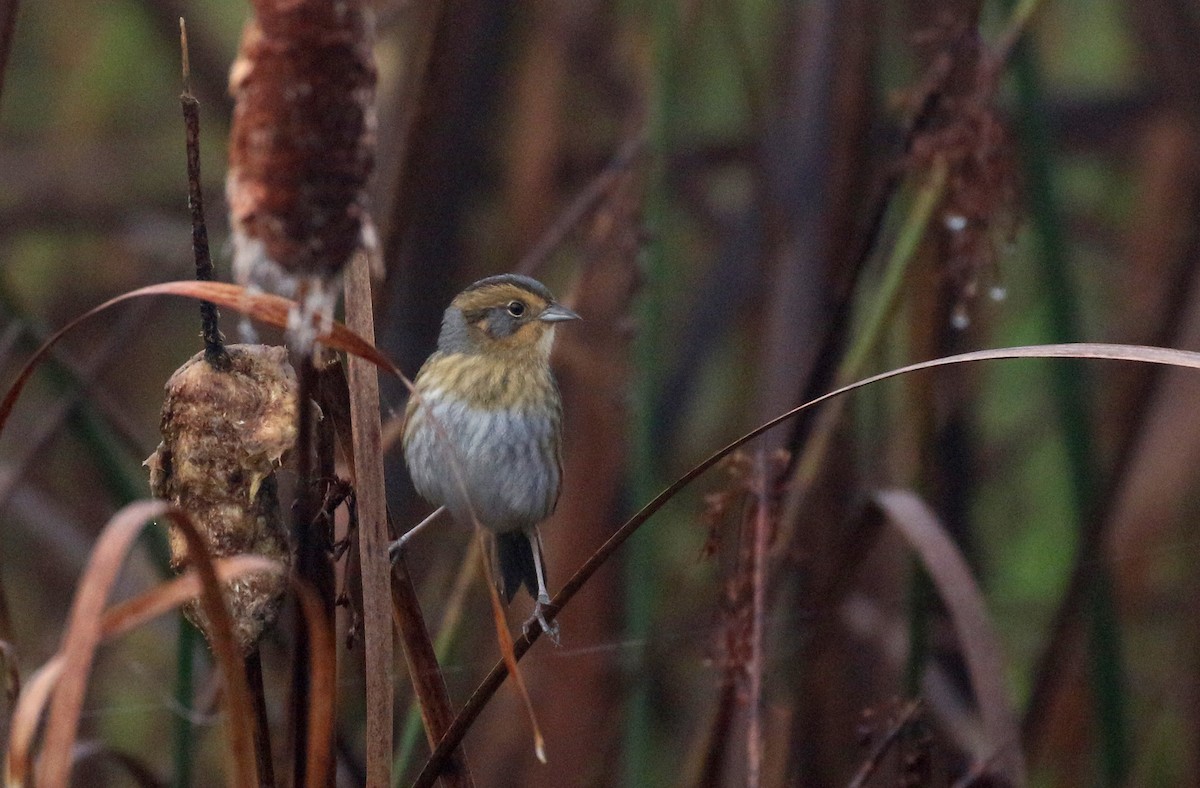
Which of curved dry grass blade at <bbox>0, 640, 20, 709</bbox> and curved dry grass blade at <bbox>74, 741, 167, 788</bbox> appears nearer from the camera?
curved dry grass blade at <bbox>0, 640, 20, 709</bbox>

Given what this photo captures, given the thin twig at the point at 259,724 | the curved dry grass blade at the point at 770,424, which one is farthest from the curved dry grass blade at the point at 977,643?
the thin twig at the point at 259,724

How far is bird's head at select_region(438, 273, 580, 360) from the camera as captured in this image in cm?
255

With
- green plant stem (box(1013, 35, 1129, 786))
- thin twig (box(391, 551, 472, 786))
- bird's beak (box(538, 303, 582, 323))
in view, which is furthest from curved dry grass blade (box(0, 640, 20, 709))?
green plant stem (box(1013, 35, 1129, 786))

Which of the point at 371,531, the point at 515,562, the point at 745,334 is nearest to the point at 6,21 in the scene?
the point at 371,531

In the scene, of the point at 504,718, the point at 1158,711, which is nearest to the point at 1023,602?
A: the point at 1158,711

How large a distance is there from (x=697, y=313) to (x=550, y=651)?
0.98 metres

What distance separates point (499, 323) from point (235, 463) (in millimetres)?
1536

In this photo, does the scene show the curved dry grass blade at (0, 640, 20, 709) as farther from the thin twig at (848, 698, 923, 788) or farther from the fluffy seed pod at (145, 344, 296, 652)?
the thin twig at (848, 698, 923, 788)

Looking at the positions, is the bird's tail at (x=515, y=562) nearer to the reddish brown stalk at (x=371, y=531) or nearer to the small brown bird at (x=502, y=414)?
the small brown bird at (x=502, y=414)

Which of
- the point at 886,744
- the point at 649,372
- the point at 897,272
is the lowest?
the point at 886,744

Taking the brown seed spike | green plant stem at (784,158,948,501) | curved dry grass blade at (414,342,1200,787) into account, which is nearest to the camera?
the brown seed spike

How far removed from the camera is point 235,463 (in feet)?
Answer: 3.55

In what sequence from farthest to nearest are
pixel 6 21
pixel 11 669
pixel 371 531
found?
pixel 6 21 → pixel 11 669 → pixel 371 531

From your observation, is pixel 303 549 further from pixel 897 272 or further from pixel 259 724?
pixel 897 272
